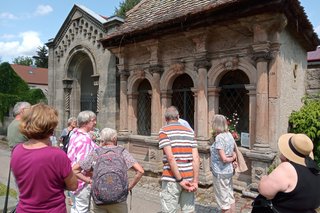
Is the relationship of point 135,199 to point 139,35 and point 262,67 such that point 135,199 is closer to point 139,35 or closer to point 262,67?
point 262,67

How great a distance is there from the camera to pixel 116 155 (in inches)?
109

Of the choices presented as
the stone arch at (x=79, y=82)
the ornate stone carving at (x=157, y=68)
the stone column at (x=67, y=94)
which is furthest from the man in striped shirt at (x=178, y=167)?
the stone column at (x=67, y=94)

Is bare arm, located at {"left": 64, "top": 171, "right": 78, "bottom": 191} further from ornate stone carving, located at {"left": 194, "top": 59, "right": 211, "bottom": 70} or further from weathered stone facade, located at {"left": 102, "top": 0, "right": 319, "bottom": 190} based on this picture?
ornate stone carving, located at {"left": 194, "top": 59, "right": 211, "bottom": 70}

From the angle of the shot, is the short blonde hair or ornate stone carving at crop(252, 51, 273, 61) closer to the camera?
the short blonde hair

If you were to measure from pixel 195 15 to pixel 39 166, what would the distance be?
5144 mm

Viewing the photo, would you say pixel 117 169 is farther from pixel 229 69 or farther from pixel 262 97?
pixel 229 69

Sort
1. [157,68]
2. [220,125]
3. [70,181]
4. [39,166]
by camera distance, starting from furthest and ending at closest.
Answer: [157,68] < [220,125] < [70,181] < [39,166]

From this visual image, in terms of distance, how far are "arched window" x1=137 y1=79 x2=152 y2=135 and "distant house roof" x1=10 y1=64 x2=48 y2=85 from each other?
3151 centimetres

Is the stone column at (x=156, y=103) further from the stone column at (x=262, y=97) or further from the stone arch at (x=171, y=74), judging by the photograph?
the stone column at (x=262, y=97)

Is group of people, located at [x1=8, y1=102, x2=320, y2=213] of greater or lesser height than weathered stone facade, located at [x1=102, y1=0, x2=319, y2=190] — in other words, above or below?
below

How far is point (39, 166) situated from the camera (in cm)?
203

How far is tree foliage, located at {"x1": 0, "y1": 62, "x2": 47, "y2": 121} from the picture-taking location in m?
17.9

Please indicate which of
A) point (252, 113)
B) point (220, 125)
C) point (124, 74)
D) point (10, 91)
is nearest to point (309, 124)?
point (252, 113)

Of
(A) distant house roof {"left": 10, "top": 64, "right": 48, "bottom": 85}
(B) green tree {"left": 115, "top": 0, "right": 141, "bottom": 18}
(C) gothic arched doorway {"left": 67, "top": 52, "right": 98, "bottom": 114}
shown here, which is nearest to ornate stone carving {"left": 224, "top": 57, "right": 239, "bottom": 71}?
(C) gothic arched doorway {"left": 67, "top": 52, "right": 98, "bottom": 114}
